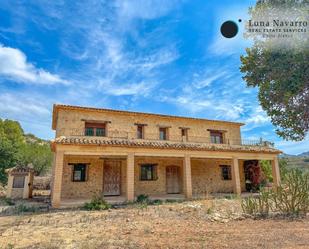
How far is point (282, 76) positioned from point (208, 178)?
1388 cm

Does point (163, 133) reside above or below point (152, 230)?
above

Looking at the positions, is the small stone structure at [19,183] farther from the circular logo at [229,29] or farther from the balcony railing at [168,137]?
the circular logo at [229,29]

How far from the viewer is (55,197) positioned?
12789 millimetres

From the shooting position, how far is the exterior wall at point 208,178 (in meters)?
19.9

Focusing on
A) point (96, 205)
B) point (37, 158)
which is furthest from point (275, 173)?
point (37, 158)

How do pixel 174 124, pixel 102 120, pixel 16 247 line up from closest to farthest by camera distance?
pixel 16 247, pixel 102 120, pixel 174 124

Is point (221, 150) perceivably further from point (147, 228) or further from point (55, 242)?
point (55, 242)

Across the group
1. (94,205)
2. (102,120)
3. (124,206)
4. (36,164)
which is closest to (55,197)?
(94,205)

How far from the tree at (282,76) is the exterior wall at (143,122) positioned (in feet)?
34.2

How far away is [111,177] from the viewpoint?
17.5 metres

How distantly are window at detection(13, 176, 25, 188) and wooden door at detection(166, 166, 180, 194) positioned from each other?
1114 centimetres

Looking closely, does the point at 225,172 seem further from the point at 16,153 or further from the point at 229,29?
the point at 16,153

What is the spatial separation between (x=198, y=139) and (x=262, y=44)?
12.2 metres

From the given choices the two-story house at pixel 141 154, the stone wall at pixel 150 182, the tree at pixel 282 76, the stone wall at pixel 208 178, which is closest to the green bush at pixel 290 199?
the tree at pixel 282 76
